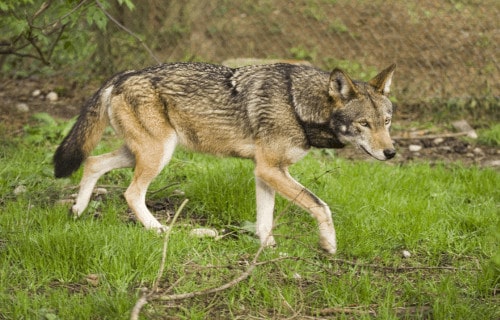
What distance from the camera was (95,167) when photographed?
16.9 feet

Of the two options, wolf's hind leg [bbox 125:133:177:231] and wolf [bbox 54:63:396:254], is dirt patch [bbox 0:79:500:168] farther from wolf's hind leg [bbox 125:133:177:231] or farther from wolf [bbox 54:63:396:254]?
wolf's hind leg [bbox 125:133:177:231]

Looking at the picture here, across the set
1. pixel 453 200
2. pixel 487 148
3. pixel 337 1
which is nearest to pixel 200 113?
pixel 453 200

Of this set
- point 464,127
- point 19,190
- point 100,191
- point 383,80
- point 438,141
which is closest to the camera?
point 383,80

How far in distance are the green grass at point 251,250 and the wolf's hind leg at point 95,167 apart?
0.45 ft

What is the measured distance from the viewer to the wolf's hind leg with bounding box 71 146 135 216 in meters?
5.02

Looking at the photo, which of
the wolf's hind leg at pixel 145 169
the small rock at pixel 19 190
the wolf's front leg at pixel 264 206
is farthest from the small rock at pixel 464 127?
the small rock at pixel 19 190

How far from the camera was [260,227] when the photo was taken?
4.93 metres

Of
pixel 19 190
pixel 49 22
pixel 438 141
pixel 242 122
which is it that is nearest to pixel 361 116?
pixel 242 122

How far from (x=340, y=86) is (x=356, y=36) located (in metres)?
4.50

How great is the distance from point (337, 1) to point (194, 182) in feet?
14.9

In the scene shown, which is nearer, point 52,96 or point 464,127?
point 464,127

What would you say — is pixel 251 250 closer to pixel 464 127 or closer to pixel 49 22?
pixel 49 22

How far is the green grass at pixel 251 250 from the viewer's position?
150 inches

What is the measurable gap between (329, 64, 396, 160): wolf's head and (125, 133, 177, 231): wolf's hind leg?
4.19 ft
